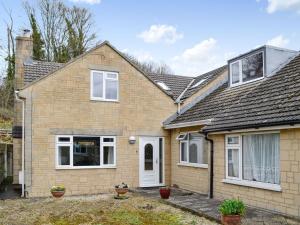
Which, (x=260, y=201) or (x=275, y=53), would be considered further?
(x=275, y=53)

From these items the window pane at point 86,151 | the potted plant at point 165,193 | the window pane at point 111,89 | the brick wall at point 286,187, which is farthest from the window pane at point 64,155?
the brick wall at point 286,187

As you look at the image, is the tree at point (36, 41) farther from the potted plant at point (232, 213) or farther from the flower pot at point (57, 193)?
the potted plant at point (232, 213)

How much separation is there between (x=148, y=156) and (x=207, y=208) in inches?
245

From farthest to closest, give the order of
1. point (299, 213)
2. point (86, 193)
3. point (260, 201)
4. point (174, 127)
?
point (174, 127) < point (86, 193) < point (260, 201) < point (299, 213)

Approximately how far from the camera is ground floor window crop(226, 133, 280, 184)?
1065 centimetres

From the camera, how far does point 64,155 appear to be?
15281 millimetres

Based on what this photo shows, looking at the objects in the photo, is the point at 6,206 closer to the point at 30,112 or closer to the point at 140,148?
the point at 30,112

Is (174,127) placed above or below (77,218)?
above

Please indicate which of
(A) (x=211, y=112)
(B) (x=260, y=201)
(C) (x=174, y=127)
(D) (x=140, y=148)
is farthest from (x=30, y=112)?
(B) (x=260, y=201)

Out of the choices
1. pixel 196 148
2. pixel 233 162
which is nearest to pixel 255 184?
pixel 233 162

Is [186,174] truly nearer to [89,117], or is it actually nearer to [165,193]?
[165,193]

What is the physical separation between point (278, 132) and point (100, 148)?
8.44 metres

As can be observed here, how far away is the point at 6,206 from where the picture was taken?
12.3m

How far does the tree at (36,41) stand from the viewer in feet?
102
